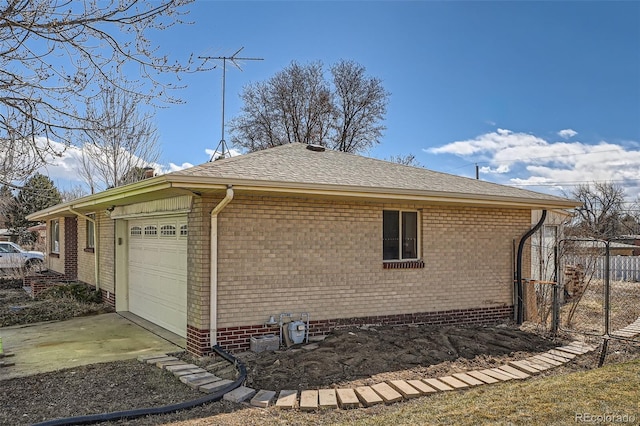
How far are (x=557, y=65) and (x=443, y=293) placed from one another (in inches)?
359

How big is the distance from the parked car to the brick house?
13.0 meters

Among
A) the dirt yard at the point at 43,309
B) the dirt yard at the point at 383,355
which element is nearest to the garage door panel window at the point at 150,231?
the dirt yard at the point at 43,309

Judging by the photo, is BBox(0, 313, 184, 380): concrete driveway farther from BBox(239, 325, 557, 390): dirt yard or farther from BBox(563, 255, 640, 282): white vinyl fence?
BBox(563, 255, 640, 282): white vinyl fence

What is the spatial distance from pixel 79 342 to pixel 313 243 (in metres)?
4.42

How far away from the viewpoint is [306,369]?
6.06 m

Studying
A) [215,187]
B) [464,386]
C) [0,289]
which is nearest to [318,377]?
[464,386]

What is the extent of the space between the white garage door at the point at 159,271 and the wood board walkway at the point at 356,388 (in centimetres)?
187

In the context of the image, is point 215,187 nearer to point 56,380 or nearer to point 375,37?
point 56,380

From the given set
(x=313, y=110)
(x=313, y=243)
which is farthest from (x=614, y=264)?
(x=313, y=110)

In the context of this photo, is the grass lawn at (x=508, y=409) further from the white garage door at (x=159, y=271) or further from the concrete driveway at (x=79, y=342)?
the white garage door at (x=159, y=271)

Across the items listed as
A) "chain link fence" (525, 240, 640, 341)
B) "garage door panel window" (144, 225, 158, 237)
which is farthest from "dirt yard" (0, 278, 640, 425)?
"garage door panel window" (144, 225, 158, 237)

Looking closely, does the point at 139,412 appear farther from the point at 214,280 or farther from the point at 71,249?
the point at 71,249

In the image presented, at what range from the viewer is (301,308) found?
25.2 ft

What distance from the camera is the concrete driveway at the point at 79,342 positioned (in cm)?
685
